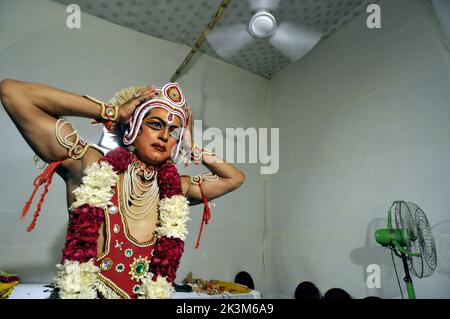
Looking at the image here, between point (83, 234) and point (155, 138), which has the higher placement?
point (155, 138)

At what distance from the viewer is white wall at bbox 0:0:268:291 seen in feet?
6.33

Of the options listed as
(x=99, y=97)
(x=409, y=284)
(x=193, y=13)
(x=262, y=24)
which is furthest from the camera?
(x=193, y=13)

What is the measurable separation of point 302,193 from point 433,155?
124 centimetres

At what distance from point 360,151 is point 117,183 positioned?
82.1 inches

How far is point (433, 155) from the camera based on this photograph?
1927mm

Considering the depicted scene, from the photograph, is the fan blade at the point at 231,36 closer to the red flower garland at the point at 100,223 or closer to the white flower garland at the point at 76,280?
the red flower garland at the point at 100,223

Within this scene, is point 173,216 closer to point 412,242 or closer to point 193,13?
point 412,242

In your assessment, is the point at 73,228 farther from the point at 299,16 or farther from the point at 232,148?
the point at 299,16

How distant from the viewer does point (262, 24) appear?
7.09 feet

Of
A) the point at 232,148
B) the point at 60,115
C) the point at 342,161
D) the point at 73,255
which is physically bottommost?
the point at 73,255

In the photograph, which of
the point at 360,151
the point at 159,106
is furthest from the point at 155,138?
the point at 360,151

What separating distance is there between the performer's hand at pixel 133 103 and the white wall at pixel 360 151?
1.94 meters

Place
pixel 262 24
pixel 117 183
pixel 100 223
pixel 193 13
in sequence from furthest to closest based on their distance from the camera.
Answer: pixel 193 13 → pixel 262 24 → pixel 117 183 → pixel 100 223
